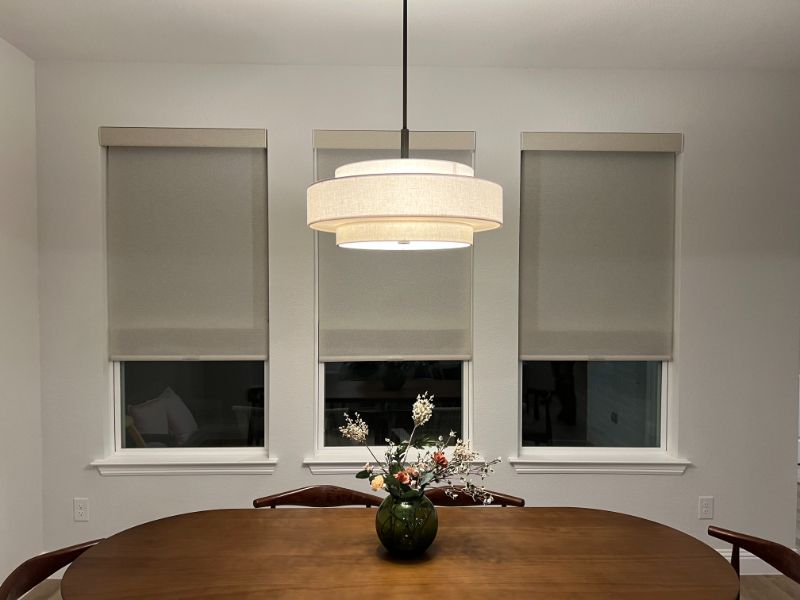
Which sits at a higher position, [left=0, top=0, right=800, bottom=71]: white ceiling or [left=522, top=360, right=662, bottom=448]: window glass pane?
[left=0, top=0, right=800, bottom=71]: white ceiling

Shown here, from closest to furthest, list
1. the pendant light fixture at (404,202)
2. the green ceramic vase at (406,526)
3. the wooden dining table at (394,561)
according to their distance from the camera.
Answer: the pendant light fixture at (404,202) < the wooden dining table at (394,561) < the green ceramic vase at (406,526)

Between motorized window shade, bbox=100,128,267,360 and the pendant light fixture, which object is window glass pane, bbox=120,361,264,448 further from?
the pendant light fixture

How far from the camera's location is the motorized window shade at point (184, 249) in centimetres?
335

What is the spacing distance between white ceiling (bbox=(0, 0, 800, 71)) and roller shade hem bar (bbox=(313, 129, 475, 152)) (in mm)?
354

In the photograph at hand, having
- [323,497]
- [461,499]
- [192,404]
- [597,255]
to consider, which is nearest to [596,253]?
[597,255]

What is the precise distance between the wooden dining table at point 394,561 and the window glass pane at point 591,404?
129 centimetres

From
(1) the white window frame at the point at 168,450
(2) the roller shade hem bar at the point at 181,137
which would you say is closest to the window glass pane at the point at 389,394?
(1) the white window frame at the point at 168,450

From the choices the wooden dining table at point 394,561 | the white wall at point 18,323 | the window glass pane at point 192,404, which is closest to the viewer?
the wooden dining table at point 394,561

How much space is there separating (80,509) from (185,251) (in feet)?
4.78

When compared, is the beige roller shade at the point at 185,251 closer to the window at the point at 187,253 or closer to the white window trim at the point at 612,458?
the window at the point at 187,253

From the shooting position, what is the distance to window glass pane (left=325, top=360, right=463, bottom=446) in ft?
11.5

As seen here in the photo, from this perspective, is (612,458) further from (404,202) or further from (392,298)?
(404,202)

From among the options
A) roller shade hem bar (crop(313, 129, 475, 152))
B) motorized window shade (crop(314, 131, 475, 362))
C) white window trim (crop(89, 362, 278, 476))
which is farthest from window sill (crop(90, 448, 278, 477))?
roller shade hem bar (crop(313, 129, 475, 152))

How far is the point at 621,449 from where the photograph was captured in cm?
356
